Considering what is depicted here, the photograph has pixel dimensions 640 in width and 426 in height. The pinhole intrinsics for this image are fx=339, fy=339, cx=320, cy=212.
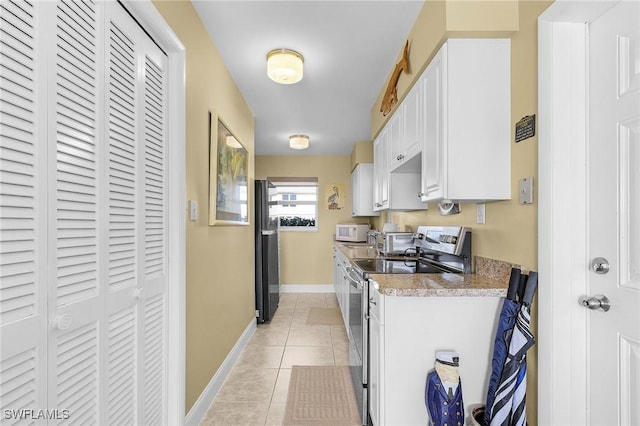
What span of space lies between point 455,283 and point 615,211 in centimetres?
72

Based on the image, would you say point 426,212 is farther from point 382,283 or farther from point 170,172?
point 170,172

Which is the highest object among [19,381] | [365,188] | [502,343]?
[365,188]

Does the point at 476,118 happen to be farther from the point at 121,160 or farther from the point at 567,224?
the point at 121,160

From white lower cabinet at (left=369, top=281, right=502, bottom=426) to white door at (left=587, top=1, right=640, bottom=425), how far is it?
1.36 ft

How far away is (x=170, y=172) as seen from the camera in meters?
1.77

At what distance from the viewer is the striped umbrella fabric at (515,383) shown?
1.31 m

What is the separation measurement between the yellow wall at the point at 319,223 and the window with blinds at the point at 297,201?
0.09 metres

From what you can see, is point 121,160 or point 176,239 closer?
point 121,160

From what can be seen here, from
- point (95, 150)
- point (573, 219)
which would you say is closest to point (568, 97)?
point (573, 219)

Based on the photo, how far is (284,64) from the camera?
94.2 inches

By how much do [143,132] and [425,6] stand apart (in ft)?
→ 5.40

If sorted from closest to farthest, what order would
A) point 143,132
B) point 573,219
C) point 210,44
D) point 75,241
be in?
point 75,241 < point 573,219 < point 143,132 < point 210,44

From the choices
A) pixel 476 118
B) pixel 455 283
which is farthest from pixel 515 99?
pixel 455 283

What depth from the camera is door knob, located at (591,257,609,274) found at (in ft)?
3.92
